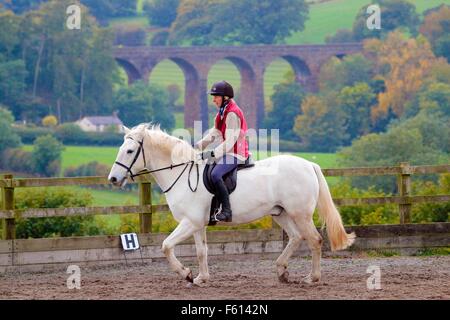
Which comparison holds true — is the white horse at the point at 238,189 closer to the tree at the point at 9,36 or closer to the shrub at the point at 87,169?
the shrub at the point at 87,169

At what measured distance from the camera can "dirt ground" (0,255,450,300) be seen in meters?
12.4

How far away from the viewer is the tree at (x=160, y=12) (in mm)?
148000

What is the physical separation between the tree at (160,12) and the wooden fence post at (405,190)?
13243 centimetres

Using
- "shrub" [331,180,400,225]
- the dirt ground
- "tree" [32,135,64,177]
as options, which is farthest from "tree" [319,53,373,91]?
the dirt ground

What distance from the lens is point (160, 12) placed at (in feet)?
489

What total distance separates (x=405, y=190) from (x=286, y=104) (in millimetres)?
104158

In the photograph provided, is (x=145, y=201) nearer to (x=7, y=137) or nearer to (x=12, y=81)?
(x=7, y=137)

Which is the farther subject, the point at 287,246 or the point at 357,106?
the point at 357,106

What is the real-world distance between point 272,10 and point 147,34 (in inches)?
600

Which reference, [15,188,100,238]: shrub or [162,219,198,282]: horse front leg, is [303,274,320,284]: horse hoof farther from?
[15,188,100,238]: shrub

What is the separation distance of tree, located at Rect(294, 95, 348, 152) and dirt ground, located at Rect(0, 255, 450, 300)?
90.4m

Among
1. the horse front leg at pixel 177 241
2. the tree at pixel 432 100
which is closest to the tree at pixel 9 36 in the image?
the tree at pixel 432 100

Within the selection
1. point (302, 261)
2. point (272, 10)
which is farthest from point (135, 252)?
point (272, 10)

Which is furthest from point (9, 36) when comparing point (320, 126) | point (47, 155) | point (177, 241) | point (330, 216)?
point (177, 241)
